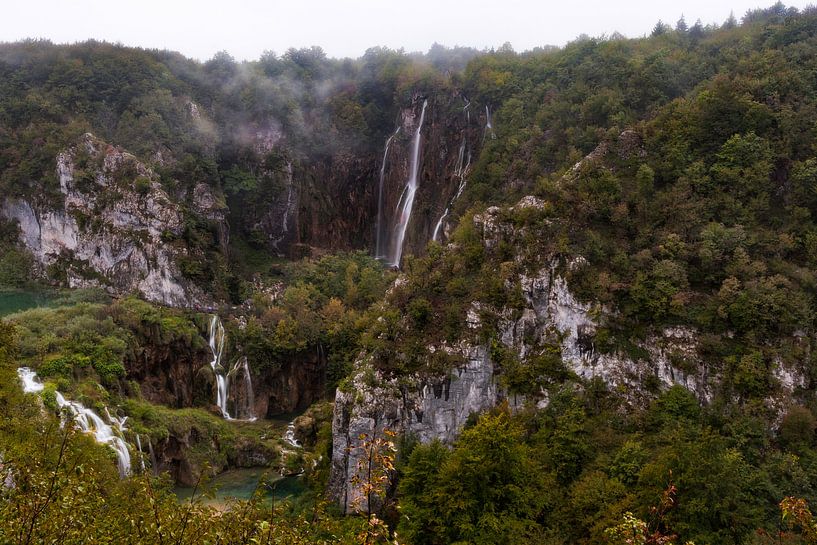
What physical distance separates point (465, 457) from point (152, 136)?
4419 centimetres

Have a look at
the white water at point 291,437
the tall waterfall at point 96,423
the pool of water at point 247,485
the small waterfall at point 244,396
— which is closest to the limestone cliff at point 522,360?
the pool of water at point 247,485

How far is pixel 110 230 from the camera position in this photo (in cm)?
4747

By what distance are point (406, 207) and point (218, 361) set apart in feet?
69.1

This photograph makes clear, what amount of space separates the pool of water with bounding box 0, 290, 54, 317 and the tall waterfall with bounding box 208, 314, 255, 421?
48.4ft

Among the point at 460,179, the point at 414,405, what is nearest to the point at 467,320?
the point at 414,405

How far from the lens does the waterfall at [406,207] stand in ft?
167

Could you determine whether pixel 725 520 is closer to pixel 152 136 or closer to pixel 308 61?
pixel 152 136

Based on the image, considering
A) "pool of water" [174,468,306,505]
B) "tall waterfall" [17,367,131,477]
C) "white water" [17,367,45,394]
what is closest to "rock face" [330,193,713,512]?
"pool of water" [174,468,306,505]

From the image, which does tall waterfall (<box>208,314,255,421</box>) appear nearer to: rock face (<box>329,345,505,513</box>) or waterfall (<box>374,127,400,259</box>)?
rock face (<box>329,345,505,513</box>)

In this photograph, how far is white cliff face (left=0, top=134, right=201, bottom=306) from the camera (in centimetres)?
4550

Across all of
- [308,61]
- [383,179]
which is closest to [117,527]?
[383,179]

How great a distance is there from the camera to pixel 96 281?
47719 mm

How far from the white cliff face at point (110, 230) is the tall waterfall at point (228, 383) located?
8.17m

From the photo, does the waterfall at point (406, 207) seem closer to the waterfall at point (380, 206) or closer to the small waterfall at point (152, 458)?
the waterfall at point (380, 206)
